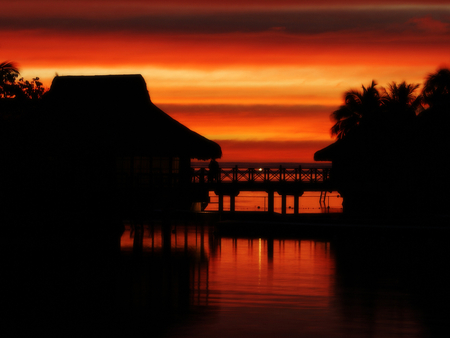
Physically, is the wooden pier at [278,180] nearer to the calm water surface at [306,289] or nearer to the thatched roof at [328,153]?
the thatched roof at [328,153]

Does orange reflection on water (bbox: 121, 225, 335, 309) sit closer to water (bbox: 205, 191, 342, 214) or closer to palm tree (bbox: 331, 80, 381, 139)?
water (bbox: 205, 191, 342, 214)

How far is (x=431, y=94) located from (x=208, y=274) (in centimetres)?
2323

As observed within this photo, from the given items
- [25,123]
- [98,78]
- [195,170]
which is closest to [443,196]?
[195,170]

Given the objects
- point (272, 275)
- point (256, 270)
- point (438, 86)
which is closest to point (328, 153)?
point (438, 86)

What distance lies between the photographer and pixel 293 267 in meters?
12.4

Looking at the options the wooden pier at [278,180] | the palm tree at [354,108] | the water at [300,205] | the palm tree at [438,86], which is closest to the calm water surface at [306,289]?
the palm tree at [438,86]

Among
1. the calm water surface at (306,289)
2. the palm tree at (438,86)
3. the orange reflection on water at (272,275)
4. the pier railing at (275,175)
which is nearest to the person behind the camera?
the calm water surface at (306,289)

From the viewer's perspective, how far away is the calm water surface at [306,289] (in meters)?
7.30

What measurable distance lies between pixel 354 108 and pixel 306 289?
1432 inches

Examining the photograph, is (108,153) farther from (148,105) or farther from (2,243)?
(2,243)

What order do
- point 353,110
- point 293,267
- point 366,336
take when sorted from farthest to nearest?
point 353,110 → point 293,267 → point 366,336

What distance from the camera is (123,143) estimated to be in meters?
26.5

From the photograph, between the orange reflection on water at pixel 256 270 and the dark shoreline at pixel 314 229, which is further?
the dark shoreline at pixel 314 229

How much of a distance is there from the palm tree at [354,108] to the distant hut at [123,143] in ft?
62.0
